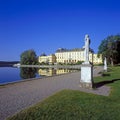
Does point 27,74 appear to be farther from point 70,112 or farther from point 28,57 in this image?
point 28,57

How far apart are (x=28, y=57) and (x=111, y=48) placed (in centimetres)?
4028

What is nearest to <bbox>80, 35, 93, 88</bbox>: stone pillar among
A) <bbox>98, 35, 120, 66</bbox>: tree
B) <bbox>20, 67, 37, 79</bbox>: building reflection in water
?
<bbox>20, 67, 37, 79</bbox>: building reflection in water

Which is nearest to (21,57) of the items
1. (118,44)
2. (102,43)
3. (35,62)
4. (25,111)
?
(35,62)

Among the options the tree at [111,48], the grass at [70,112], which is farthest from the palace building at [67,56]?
the grass at [70,112]

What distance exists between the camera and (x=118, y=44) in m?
66.9

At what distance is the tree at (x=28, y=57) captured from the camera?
86562mm

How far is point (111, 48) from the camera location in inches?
2557

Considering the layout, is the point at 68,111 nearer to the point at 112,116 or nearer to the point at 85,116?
the point at 85,116

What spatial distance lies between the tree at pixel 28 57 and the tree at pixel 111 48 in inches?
1296

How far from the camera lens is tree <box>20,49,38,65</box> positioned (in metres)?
86.6

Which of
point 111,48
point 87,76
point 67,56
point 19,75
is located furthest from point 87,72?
point 67,56

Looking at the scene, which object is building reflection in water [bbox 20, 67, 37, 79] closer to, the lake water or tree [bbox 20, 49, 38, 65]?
the lake water

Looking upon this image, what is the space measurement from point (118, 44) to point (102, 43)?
5.56m

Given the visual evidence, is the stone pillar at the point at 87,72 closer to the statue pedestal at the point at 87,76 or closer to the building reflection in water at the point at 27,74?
the statue pedestal at the point at 87,76
